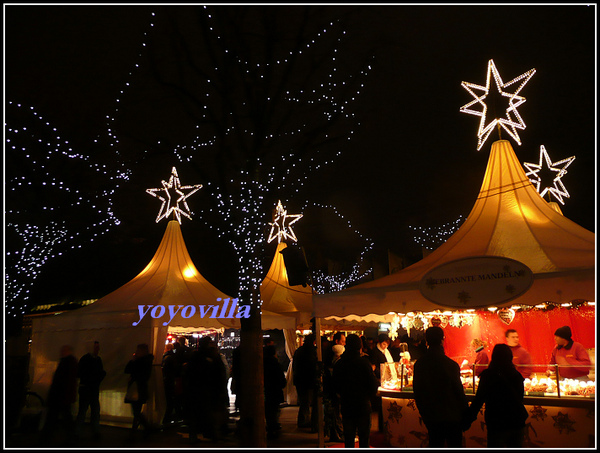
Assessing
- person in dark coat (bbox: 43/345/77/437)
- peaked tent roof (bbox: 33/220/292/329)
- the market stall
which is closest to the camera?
the market stall

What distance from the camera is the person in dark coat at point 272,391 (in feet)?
29.2

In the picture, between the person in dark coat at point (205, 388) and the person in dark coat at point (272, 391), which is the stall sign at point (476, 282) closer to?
the person in dark coat at point (272, 391)

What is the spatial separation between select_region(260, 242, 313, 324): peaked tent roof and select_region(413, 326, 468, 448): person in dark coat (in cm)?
911

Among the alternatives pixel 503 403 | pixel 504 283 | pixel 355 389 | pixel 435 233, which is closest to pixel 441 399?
pixel 503 403

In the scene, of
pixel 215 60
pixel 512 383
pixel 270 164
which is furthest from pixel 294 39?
A: pixel 512 383

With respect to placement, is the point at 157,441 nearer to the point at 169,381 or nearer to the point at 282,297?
the point at 169,381

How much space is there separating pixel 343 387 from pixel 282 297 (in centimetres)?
913

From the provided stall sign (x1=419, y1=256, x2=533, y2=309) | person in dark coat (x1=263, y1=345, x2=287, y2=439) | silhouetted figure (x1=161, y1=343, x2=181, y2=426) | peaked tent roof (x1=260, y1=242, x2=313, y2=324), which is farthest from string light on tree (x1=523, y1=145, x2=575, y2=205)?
silhouetted figure (x1=161, y1=343, x2=181, y2=426)

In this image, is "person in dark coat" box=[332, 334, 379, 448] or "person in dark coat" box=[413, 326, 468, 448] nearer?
"person in dark coat" box=[413, 326, 468, 448]

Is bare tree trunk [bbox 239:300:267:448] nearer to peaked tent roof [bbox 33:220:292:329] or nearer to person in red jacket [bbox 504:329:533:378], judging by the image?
person in red jacket [bbox 504:329:533:378]

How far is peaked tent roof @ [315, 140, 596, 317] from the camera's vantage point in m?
6.34

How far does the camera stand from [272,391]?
352 inches

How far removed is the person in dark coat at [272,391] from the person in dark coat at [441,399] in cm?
486

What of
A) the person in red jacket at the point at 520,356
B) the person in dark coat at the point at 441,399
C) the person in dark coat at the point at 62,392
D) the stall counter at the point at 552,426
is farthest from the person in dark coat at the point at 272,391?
the person in dark coat at the point at 441,399
